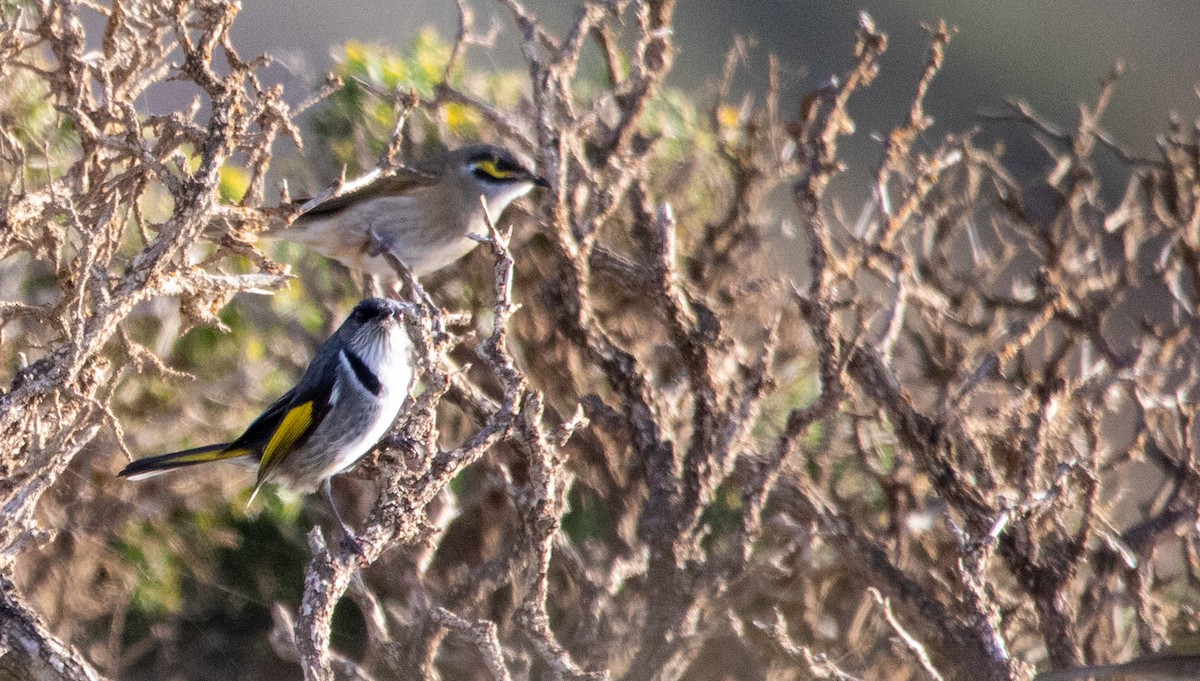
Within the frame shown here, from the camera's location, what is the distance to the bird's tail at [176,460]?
4.29m

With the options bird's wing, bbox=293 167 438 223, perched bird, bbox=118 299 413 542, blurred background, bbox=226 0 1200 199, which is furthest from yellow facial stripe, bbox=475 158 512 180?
blurred background, bbox=226 0 1200 199

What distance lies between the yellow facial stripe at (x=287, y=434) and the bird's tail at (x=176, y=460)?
141 mm

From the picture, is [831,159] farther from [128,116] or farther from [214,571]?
[214,571]

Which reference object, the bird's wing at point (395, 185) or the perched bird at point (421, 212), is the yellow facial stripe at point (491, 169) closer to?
the perched bird at point (421, 212)

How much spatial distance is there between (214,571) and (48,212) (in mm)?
2609

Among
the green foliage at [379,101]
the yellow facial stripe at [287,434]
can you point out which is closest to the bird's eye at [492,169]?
the green foliage at [379,101]

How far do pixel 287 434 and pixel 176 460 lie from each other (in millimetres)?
341

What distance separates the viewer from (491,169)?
229 inches

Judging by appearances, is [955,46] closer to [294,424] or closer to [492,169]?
[492,169]

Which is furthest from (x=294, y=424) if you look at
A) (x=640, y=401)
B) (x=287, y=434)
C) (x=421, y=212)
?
(x=421, y=212)

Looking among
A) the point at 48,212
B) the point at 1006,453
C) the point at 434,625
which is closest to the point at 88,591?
the point at 434,625

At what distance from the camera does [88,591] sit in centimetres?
555

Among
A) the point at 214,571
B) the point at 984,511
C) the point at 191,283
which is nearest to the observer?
the point at 191,283

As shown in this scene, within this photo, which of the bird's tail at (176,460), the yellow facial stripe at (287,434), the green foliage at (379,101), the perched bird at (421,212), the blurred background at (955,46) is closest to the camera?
the bird's tail at (176,460)
